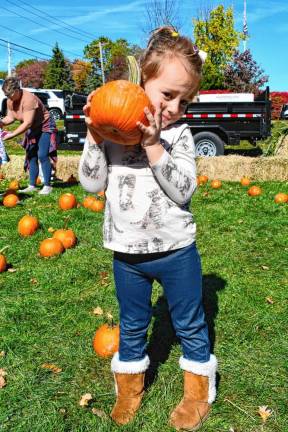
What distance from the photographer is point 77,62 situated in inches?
2950

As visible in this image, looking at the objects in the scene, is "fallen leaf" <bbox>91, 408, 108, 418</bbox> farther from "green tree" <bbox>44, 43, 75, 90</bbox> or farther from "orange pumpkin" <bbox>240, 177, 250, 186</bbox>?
"green tree" <bbox>44, 43, 75, 90</bbox>

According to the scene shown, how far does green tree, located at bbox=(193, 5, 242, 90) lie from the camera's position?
35.1 meters

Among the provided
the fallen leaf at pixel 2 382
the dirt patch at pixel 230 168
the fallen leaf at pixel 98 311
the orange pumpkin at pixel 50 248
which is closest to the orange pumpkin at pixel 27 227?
the orange pumpkin at pixel 50 248

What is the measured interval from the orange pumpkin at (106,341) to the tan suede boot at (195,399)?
2.45 ft

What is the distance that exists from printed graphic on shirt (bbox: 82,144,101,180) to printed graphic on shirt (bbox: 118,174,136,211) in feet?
0.40

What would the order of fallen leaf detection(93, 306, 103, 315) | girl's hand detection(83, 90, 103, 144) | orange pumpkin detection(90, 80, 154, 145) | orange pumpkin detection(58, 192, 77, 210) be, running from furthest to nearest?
orange pumpkin detection(58, 192, 77, 210) < fallen leaf detection(93, 306, 103, 315) < girl's hand detection(83, 90, 103, 144) < orange pumpkin detection(90, 80, 154, 145)

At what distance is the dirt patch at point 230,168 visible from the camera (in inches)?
428

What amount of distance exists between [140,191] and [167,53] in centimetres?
65

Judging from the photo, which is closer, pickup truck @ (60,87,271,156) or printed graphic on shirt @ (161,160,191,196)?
printed graphic on shirt @ (161,160,191,196)

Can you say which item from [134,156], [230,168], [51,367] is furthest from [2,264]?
[230,168]

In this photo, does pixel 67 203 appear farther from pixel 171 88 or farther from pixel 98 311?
pixel 171 88

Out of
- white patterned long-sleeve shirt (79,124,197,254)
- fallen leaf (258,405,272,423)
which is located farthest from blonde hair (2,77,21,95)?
fallen leaf (258,405,272,423)

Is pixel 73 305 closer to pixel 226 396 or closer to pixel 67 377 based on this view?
pixel 67 377

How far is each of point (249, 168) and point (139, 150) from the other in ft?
29.8
